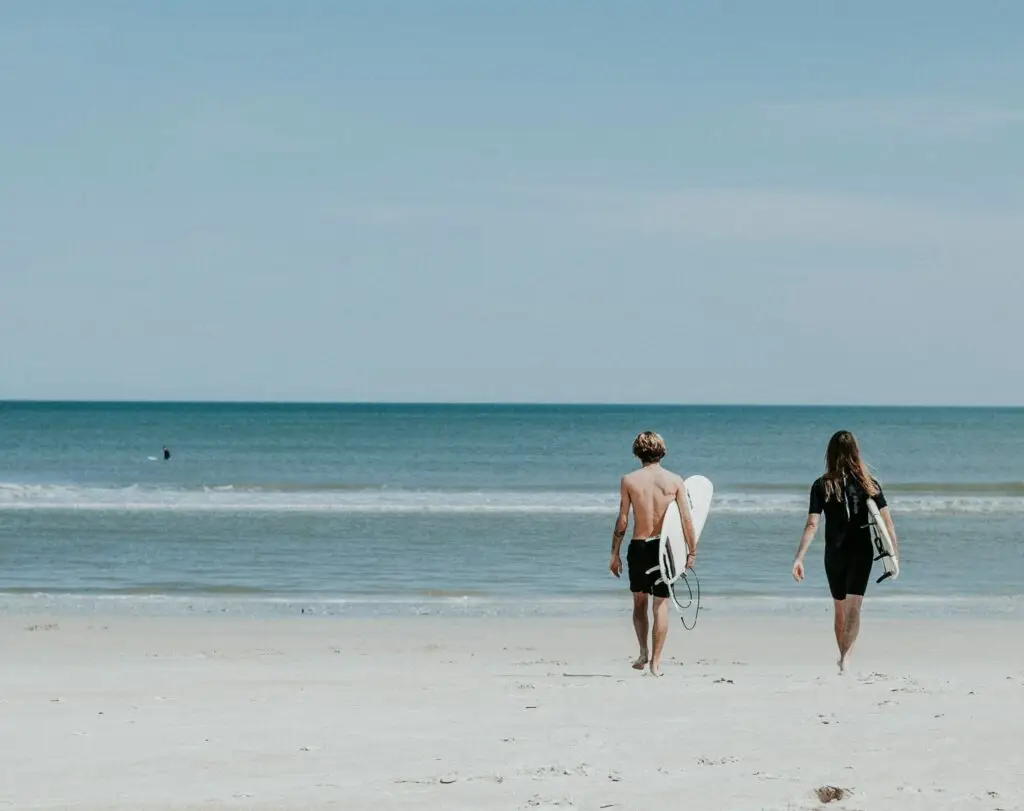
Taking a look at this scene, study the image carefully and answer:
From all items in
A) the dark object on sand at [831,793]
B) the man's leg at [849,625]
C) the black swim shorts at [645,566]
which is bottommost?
the dark object on sand at [831,793]

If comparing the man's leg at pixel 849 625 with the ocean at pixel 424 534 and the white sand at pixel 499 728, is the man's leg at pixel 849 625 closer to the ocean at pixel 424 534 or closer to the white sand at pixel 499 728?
the white sand at pixel 499 728

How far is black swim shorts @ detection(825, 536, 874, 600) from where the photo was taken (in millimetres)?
8961

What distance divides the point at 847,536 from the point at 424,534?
1522 centimetres

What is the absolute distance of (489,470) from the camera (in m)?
53.4

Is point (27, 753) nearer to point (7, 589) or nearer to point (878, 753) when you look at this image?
point (878, 753)

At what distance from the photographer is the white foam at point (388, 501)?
30.1m

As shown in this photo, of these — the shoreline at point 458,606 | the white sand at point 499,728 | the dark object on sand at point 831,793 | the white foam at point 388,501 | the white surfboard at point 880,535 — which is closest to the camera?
the dark object on sand at point 831,793

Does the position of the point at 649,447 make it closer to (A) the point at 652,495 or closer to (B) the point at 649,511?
(A) the point at 652,495

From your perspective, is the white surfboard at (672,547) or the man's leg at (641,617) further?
the man's leg at (641,617)

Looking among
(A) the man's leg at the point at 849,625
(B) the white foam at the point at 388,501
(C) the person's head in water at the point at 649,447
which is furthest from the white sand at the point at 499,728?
(B) the white foam at the point at 388,501

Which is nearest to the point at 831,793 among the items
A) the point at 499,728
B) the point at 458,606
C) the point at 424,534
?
the point at 499,728

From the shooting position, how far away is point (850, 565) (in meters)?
9.01

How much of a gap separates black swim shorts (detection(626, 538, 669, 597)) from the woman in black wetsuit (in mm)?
894

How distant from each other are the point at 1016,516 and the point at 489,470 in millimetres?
27101
